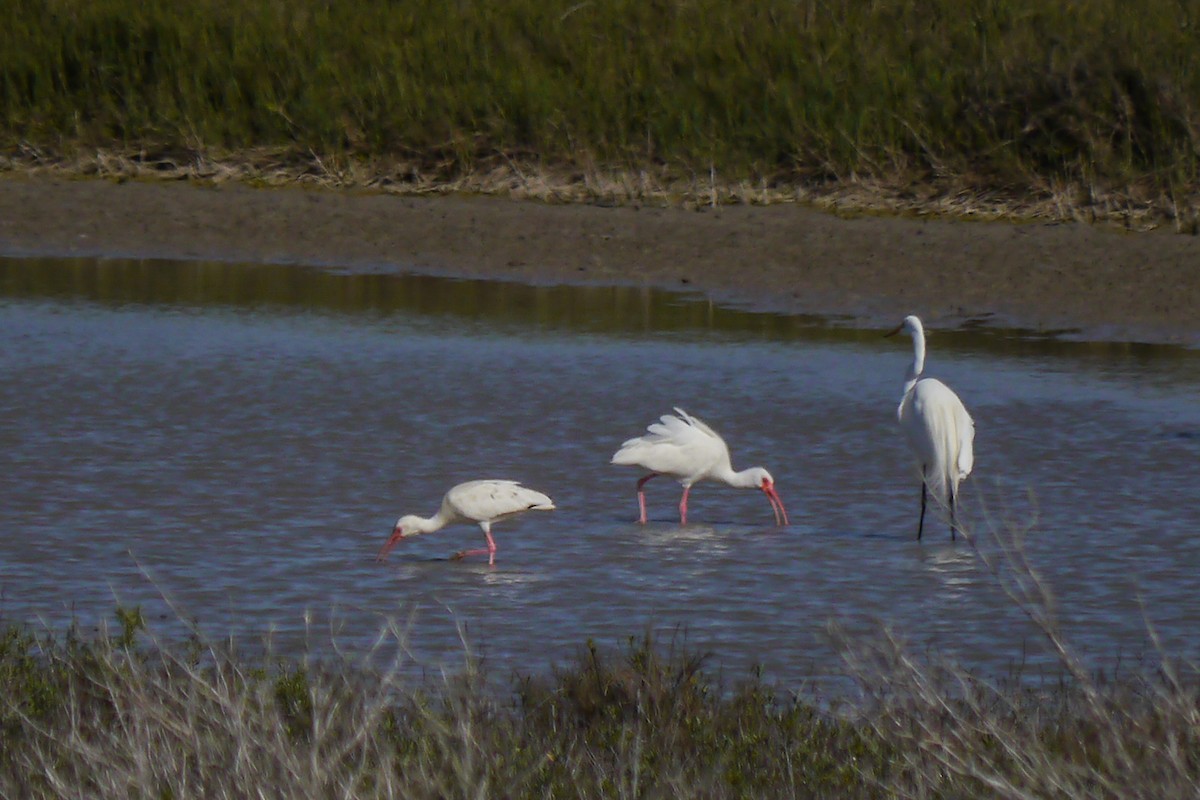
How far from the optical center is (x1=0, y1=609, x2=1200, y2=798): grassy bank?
170 inches

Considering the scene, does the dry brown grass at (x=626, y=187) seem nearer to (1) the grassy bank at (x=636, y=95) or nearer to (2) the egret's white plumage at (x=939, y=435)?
(1) the grassy bank at (x=636, y=95)

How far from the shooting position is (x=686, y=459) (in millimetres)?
9508

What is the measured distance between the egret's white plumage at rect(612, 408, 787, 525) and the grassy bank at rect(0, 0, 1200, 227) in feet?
23.9

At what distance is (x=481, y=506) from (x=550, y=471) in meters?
1.67

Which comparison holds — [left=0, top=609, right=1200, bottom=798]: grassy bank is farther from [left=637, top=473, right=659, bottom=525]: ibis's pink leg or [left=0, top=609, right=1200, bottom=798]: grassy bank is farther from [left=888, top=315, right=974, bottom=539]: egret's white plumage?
[left=637, top=473, right=659, bottom=525]: ibis's pink leg

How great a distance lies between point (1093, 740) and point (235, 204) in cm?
1407

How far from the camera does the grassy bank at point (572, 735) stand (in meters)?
4.32

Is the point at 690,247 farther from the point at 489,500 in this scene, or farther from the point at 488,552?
the point at 489,500

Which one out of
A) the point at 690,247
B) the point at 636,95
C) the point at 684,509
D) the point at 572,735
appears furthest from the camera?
the point at 636,95

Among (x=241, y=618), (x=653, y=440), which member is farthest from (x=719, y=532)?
(x=241, y=618)

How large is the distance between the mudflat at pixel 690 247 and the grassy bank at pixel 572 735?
859cm

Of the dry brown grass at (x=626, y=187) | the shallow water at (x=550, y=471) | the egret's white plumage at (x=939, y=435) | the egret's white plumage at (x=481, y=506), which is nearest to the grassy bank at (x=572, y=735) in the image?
the shallow water at (x=550, y=471)

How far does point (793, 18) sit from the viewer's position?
787 inches

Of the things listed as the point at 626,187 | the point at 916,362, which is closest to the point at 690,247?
the point at 626,187
